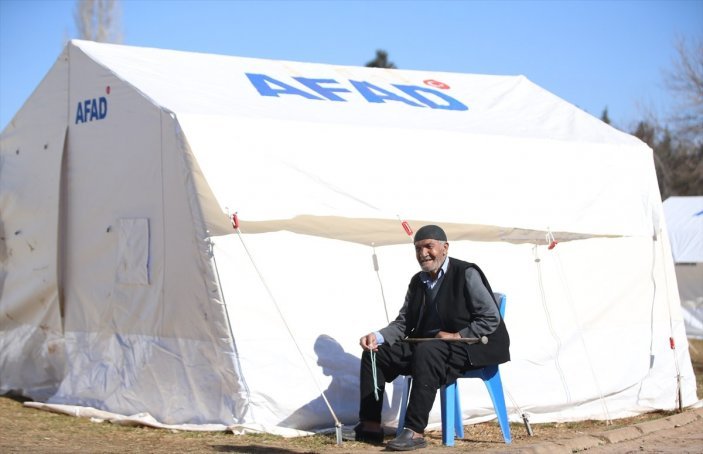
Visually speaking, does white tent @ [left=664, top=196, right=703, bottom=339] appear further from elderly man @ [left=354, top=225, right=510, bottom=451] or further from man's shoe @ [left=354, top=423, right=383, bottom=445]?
man's shoe @ [left=354, top=423, right=383, bottom=445]

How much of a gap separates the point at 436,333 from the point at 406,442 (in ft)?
2.63

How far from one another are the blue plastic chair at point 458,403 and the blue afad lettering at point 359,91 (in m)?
2.58

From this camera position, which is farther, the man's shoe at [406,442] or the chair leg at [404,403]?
the chair leg at [404,403]

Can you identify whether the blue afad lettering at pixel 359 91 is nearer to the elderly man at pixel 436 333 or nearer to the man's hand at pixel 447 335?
the elderly man at pixel 436 333

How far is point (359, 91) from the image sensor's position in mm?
8766

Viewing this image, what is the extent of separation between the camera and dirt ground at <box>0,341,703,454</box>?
240 inches

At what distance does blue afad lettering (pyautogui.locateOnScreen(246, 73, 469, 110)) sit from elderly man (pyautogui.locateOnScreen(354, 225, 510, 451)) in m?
2.41

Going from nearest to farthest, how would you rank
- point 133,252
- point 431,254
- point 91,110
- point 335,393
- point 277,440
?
point 431,254, point 277,440, point 335,393, point 133,252, point 91,110

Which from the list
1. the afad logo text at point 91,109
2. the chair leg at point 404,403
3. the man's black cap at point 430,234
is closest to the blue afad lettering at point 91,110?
the afad logo text at point 91,109

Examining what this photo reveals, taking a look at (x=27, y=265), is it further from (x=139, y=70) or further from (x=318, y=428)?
(x=318, y=428)

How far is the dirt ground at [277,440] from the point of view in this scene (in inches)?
240

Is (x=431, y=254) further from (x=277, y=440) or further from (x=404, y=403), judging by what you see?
(x=277, y=440)

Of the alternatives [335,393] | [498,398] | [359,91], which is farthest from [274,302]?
[359,91]

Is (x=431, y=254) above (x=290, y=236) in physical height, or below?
below
